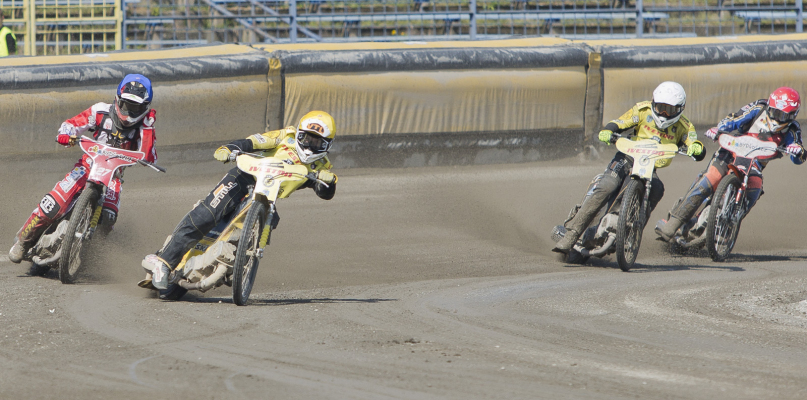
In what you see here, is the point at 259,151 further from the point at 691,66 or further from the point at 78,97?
the point at 691,66

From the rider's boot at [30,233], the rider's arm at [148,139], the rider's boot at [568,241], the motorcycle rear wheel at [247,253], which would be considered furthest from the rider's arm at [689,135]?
the rider's boot at [30,233]

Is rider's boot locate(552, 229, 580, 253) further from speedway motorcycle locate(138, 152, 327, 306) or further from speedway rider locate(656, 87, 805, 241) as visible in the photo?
speedway motorcycle locate(138, 152, 327, 306)

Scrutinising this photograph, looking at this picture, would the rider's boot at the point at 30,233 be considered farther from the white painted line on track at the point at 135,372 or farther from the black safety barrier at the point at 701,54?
the black safety barrier at the point at 701,54

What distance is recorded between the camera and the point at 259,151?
804 cm

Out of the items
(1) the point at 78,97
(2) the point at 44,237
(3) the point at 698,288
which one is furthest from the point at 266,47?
(3) the point at 698,288

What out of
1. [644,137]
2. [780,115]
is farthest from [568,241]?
[780,115]

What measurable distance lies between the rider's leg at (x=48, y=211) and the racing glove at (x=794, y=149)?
7.18 metres

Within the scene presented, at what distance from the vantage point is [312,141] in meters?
7.61

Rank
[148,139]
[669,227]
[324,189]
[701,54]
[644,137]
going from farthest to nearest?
1. [701,54]
2. [669,227]
3. [644,137]
4. [148,139]
5. [324,189]

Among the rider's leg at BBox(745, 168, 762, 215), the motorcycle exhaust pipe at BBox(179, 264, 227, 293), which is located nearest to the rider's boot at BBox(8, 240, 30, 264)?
the motorcycle exhaust pipe at BBox(179, 264, 227, 293)

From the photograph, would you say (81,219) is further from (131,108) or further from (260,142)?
(260,142)

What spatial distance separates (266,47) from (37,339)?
7.69 meters

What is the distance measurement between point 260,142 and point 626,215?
3.69 meters

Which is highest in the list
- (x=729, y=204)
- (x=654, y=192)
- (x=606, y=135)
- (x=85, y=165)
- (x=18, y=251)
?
(x=606, y=135)
